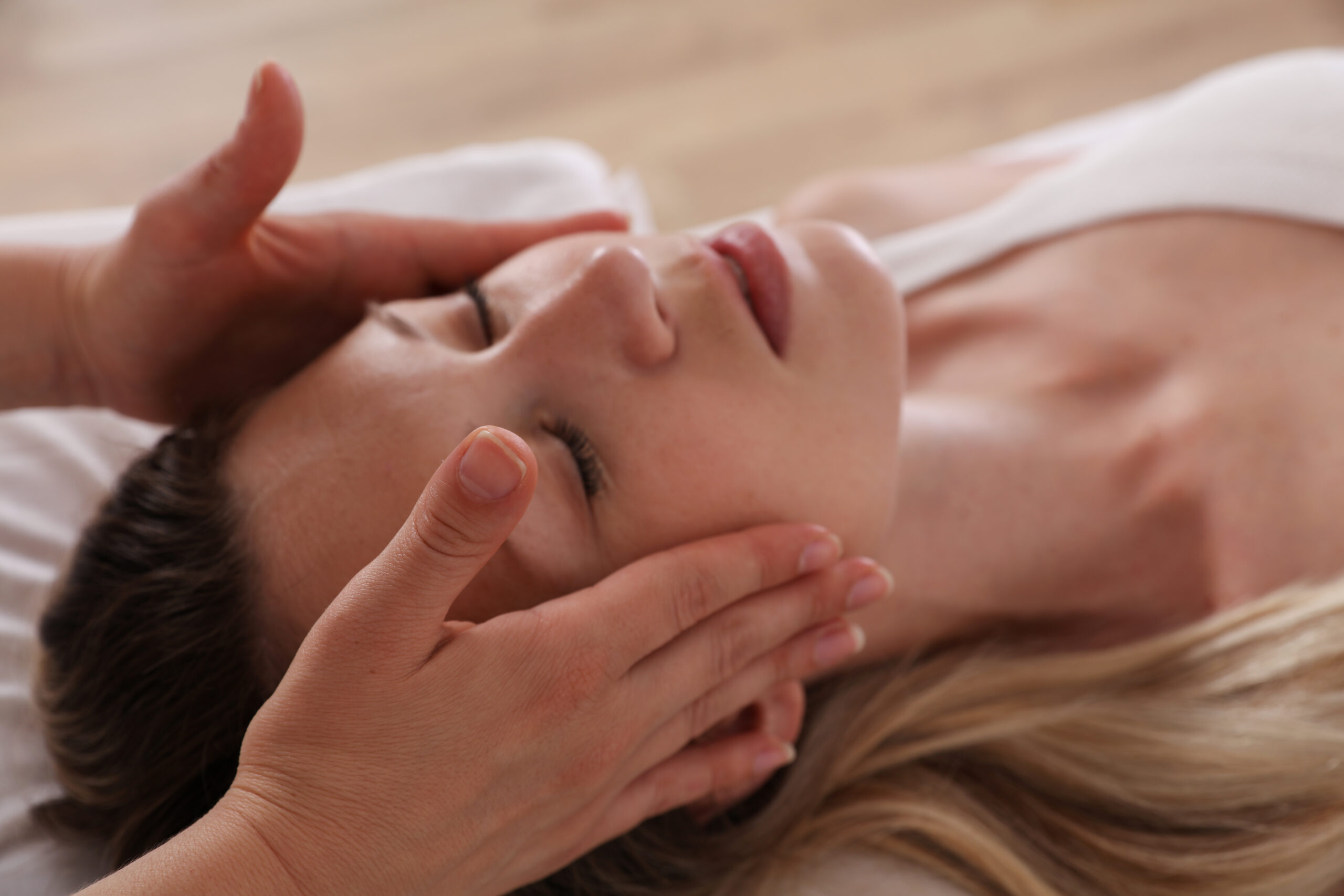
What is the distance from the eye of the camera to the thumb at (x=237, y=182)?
0.98 meters

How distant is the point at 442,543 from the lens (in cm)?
64

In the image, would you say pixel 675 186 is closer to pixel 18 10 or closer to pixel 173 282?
pixel 173 282

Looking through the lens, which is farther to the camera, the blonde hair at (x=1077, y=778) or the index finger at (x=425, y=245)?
the index finger at (x=425, y=245)

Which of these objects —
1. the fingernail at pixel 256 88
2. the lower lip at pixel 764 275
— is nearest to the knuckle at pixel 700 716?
the lower lip at pixel 764 275

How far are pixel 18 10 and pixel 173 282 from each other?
6.77 ft

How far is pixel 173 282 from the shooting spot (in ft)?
3.59

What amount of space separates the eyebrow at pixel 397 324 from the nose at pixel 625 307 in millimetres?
156

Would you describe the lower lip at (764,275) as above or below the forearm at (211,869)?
above

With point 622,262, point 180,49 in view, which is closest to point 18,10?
point 180,49

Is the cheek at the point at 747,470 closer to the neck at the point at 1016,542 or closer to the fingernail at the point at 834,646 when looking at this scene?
the fingernail at the point at 834,646

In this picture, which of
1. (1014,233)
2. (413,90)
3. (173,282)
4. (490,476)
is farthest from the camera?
(413,90)

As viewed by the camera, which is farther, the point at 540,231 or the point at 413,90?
the point at 413,90

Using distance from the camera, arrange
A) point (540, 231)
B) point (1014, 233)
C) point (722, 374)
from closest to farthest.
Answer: point (722, 374)
point (540, 231)
point (1014, 233)

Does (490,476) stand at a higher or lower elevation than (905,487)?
higher
